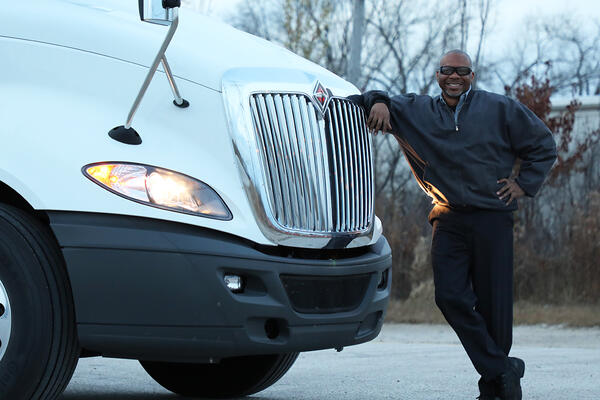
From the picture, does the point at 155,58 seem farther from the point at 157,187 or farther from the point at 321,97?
the point at 321,97

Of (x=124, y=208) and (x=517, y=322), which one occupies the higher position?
Result: (x=124, y=208)

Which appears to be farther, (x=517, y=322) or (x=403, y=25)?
(x=403, y=25)

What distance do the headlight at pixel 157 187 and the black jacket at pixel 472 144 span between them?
53.2 inches

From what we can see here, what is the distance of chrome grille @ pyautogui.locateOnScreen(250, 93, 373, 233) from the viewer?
173 inches

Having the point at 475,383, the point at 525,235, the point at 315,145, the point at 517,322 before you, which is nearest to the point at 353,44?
the point at 525,235

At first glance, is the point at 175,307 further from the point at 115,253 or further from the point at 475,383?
the point at 475,383

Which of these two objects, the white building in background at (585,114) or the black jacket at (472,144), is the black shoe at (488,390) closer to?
the black jacket at (472,144)

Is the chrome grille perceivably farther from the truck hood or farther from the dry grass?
the dry grass

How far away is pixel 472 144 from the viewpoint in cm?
527

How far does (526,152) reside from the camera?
17.8ft

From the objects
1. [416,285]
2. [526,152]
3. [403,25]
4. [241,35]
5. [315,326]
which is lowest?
[416,285]

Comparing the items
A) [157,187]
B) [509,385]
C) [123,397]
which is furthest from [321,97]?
[123,397]

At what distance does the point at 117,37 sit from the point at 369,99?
4.38 ft

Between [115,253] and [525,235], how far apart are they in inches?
493
